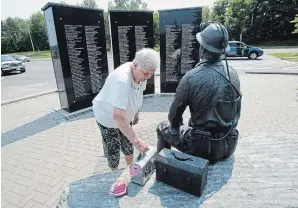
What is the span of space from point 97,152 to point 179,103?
231 cm

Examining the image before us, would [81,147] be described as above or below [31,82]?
above

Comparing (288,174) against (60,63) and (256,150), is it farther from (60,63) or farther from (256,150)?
(60,63)

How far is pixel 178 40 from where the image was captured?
669cm

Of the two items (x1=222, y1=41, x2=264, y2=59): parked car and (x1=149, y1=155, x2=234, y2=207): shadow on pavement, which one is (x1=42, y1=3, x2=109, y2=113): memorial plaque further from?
(x1=222, y1=41, x2=264, y2=59): parked car

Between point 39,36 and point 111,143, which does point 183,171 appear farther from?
point 39,36

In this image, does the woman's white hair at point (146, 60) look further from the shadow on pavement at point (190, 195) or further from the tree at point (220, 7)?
the tree at point (220, 7)

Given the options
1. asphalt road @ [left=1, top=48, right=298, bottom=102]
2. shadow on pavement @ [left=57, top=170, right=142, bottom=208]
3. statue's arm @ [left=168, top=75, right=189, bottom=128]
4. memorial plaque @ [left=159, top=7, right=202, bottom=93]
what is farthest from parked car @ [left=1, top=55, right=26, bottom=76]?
statue's arm @ [left=168, top=75, right=189, bottom=128]

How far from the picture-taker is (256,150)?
2.98m

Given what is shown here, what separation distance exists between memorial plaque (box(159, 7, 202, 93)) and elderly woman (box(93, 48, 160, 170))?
4.41 metres

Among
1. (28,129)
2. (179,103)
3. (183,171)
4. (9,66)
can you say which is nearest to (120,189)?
(183,171)

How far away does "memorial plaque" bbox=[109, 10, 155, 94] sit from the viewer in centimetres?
639

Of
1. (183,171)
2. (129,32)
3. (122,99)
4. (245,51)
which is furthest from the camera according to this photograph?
(245,51)

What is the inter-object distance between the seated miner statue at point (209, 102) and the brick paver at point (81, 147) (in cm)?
48

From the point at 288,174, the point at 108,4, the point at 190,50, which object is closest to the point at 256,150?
the point at 288,174
